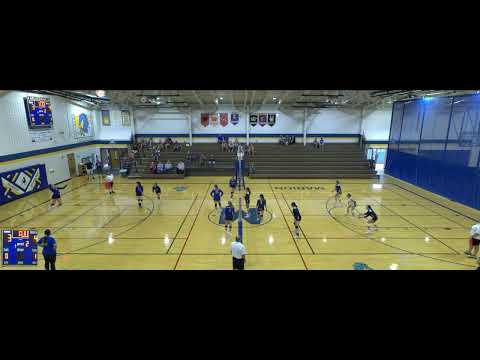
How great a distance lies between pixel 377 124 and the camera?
98.0 ft

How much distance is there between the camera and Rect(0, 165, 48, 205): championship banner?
16.4 metres

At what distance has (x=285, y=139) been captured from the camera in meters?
29.8

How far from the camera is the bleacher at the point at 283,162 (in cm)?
2425

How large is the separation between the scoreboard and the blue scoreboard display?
17.2 m

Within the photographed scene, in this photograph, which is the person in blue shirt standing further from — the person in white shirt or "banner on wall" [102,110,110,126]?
"banner on wall" [102,110,110,126]

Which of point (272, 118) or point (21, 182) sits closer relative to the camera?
point (21, 182)

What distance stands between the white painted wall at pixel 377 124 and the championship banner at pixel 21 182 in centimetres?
3050

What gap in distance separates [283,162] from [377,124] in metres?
12.4

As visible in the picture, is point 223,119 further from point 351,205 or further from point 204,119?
point 351,205

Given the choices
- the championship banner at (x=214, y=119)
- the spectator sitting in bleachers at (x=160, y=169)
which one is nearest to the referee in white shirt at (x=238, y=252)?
the spectator sitting in bleachers at (x=160, y=169)

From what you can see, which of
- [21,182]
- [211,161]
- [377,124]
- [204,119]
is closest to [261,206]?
[211,161]

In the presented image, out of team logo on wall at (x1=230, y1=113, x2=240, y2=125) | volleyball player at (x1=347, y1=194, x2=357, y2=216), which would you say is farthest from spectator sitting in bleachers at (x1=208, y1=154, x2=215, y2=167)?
volleyball player at (x1=347, y1=194, x2=357, y2=216)
